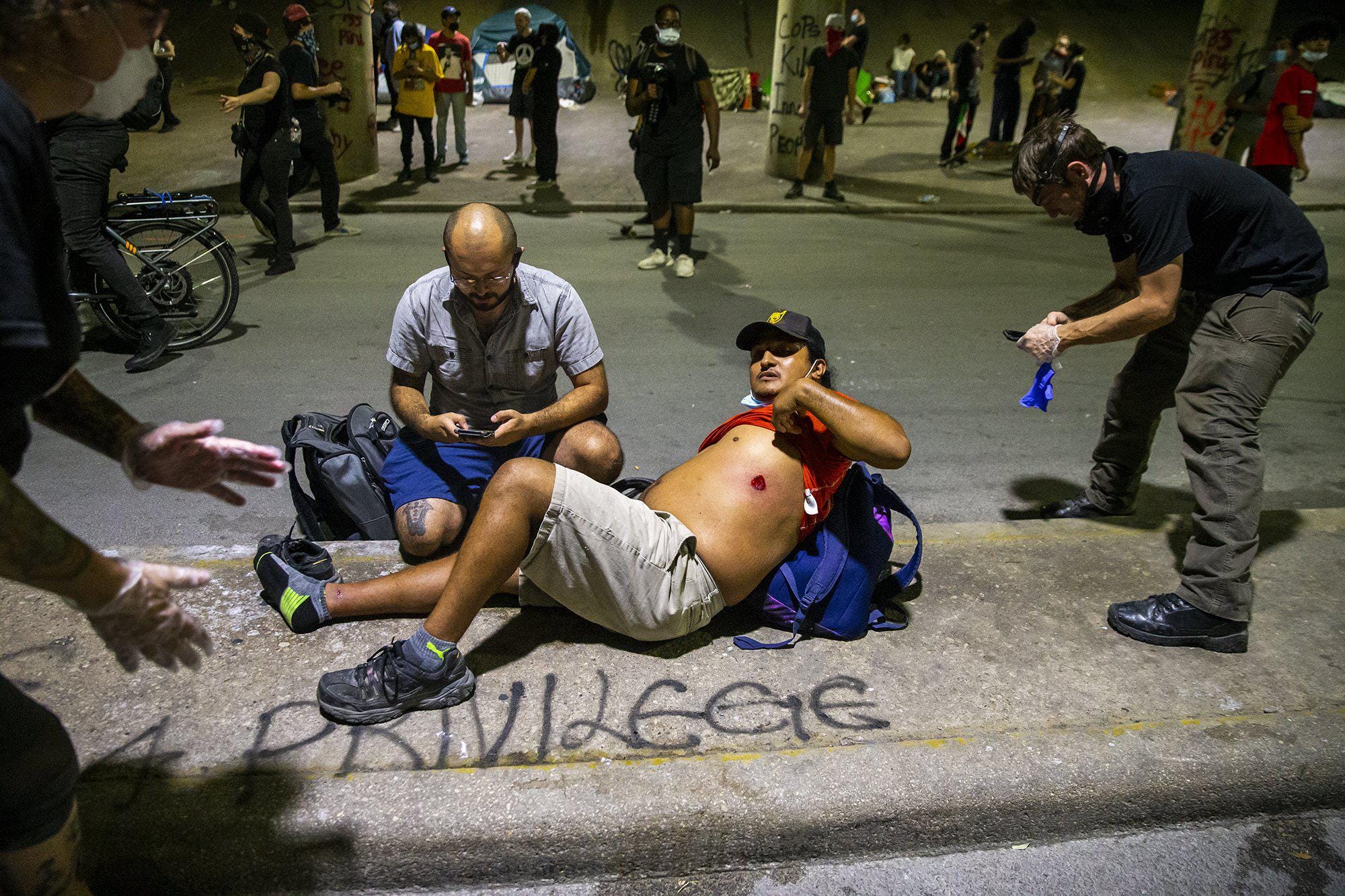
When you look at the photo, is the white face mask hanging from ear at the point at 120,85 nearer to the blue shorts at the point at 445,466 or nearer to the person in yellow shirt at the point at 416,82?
the blue shorts at the point at 445,466

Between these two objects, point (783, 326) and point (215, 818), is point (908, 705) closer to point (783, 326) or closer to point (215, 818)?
point (783, 326)

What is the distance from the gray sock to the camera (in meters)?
2.26

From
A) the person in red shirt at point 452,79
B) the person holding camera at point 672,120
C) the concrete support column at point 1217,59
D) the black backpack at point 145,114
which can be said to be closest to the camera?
the black backpack at point 145,114

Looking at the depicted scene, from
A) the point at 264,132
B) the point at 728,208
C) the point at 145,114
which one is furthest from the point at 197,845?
the point at 728,208

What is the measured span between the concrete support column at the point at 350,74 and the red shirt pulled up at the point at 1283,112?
9438 millimetres

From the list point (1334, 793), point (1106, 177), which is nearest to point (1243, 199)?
point (1106, 177)

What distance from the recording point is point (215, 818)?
6.60 feet

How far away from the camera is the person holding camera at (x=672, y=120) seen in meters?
7.00

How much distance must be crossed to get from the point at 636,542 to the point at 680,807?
67 centimetres

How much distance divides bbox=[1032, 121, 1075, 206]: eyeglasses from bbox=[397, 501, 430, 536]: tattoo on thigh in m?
2.19

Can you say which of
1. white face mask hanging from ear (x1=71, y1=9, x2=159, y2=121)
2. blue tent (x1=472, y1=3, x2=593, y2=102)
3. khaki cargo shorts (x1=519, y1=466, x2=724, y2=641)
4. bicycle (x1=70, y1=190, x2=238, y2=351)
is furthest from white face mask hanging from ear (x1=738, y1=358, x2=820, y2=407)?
blue tent (x1=472, y1=3, x2=593, y2=102)

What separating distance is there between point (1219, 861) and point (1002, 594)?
939 millimetres

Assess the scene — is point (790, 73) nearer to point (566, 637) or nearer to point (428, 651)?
point (566, 637)

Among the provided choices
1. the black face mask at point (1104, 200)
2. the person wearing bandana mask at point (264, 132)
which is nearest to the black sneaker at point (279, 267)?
the person wearing bandana mask at point (264, 132)
